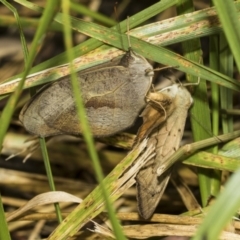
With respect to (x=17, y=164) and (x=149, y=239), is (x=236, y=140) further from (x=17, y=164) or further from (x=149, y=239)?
(x=17, y=164)

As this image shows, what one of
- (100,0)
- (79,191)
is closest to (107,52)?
(79,191)

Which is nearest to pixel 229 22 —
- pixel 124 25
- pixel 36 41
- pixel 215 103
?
pixel 36 41

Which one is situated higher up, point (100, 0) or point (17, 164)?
point (100, 0)

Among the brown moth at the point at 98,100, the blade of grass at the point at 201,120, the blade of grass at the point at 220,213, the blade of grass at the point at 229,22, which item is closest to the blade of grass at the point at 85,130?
the blade of grass at the point at 220,213

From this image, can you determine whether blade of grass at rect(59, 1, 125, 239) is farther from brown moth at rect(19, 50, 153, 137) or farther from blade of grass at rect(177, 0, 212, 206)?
blade of grass at rect(177, 0, 212, 206)

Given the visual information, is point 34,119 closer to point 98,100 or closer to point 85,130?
point 98,100

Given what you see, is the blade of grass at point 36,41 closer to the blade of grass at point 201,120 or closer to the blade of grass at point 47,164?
the blade of grass at point 47,164
